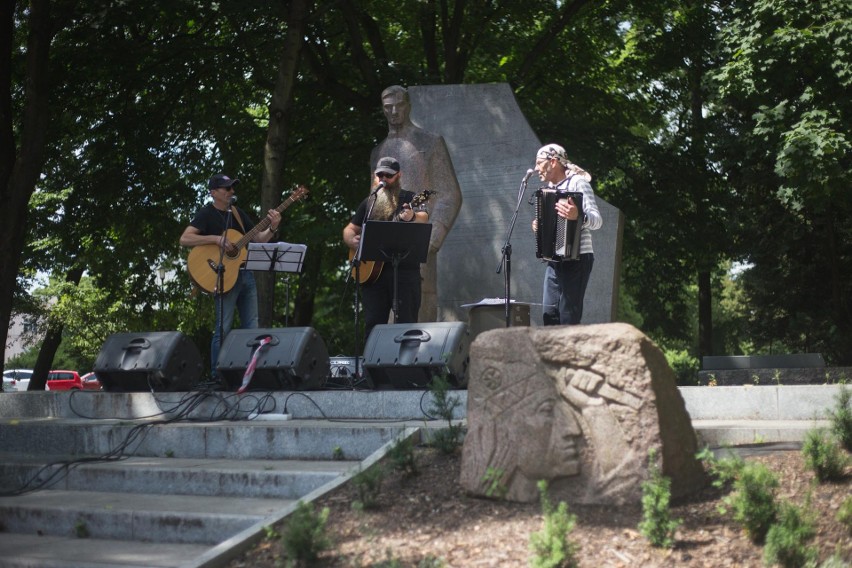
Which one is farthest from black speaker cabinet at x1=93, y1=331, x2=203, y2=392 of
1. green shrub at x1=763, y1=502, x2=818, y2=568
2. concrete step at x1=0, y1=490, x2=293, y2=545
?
green shrub at x1=763, y1=502, x2=818, y2=568

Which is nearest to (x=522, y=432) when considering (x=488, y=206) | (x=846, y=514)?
(x=846, y=514)

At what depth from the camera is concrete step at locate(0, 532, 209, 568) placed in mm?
5543

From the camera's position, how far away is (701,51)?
17766 millimetres

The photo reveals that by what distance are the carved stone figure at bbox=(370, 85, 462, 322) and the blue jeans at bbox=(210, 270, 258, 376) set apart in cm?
193

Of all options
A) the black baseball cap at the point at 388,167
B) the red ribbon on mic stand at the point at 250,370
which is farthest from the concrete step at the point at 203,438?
the black baseball cap at the point at 388,167

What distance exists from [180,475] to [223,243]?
315cm

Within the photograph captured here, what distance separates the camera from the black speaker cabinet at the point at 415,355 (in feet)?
26.2

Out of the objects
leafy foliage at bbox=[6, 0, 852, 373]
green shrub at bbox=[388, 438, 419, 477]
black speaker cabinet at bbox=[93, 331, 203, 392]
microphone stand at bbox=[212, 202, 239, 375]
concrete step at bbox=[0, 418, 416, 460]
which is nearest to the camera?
green shrub at bbox=[388, 438, 419, 477]

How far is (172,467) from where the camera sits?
7031mm

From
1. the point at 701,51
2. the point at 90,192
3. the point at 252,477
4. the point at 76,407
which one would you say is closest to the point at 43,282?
the point at 90,192

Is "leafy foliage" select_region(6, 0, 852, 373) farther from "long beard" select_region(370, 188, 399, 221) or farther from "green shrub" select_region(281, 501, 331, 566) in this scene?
"green shrub" select_region(281, 501, 331, 566)

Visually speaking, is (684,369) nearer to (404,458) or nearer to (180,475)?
(180,475)

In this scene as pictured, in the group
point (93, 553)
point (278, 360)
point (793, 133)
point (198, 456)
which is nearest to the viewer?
point (93, 553)

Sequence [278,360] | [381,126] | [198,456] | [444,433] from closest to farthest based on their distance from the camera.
Answer: [444,433]
[198,456]
[278,360]
[381,126]
